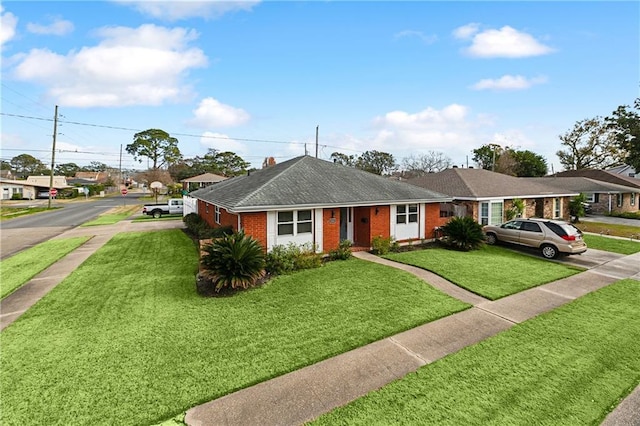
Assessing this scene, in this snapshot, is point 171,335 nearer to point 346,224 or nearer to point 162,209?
point 346,224

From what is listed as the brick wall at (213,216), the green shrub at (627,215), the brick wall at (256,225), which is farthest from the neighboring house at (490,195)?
the brick wall at (213,216)

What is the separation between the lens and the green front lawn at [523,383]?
14.4 feet

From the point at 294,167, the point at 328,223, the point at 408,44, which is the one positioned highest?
the point at 408,44

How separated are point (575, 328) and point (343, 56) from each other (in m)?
17.3

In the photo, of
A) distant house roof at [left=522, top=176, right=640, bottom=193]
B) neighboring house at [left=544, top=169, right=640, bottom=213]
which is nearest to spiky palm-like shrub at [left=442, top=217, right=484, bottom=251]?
distant house roof at [left=522, top=176, right=640, bottom=193]

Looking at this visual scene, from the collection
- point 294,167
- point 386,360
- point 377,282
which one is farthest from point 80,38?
point 386,360

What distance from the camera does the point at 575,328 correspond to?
23.2ft

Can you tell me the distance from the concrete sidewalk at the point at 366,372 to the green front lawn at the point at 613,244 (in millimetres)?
9573

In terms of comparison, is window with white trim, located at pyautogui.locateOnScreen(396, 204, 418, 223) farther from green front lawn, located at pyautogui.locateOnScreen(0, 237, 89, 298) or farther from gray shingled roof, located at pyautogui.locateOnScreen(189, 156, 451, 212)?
green front lawn, located at pyautogui.locateOnScreen(0, 237, 89, 298)

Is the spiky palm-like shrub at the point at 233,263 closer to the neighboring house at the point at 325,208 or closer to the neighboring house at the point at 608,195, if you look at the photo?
the neighboring house at the point at 325,208

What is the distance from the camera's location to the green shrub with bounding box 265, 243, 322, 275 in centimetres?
1109

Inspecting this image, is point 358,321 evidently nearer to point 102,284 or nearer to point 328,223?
point 328,223

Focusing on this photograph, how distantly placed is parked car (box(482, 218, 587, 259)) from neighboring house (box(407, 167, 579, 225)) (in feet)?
10.9

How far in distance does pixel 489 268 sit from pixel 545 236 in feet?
14.2
